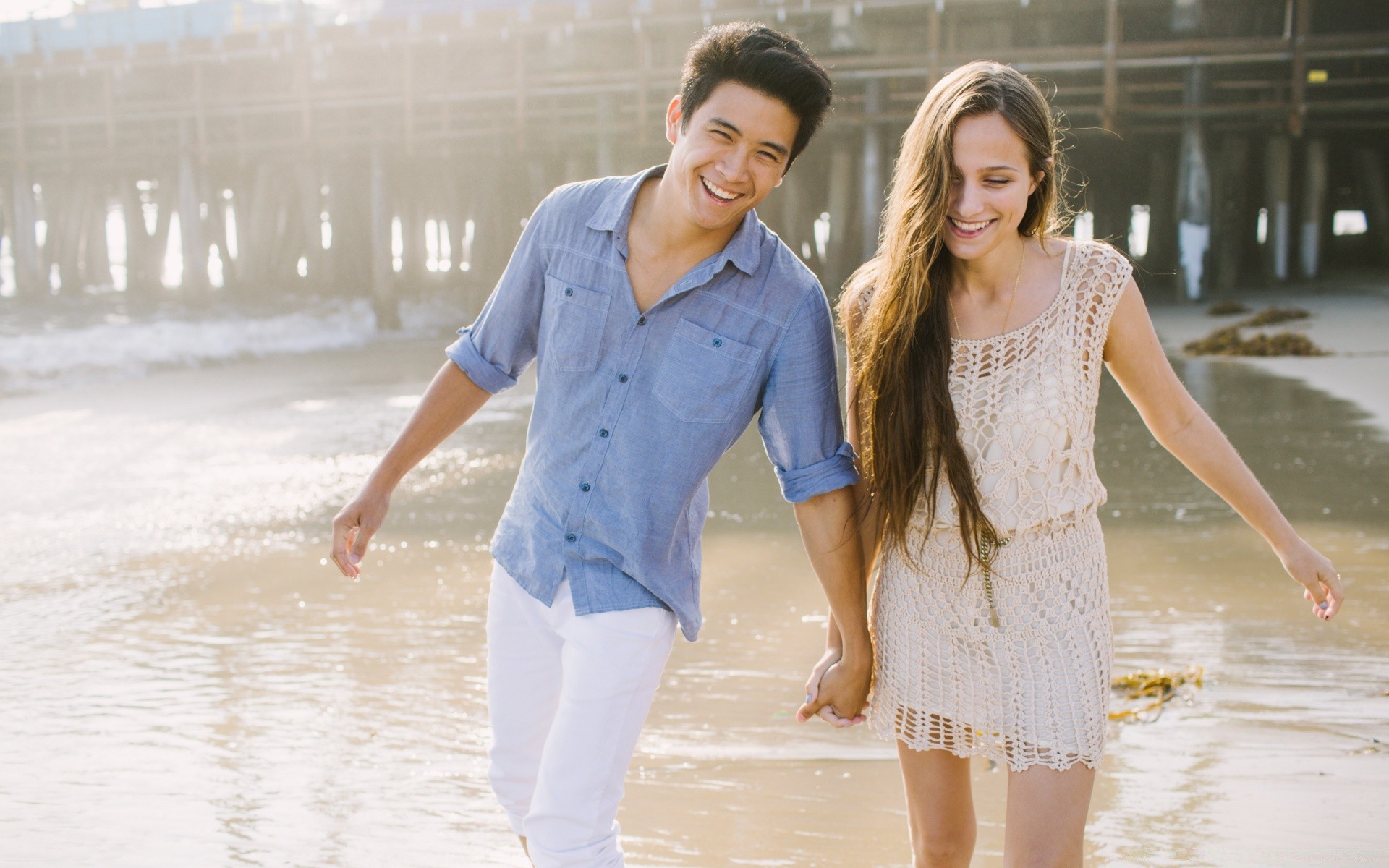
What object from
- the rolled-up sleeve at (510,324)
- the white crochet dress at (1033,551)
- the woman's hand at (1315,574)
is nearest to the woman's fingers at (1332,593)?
the woman's hand at (1315,574)

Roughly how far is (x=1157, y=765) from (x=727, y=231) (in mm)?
1890

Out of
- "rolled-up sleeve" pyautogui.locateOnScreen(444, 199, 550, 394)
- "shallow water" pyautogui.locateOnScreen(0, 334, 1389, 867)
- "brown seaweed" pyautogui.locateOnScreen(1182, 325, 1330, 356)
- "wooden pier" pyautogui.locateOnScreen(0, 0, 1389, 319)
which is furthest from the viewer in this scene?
"wooden pier" pyautogui.locateOnScreen(0, 0, 1389, 319)

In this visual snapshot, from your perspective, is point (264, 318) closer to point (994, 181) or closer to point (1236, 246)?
point (1236, 246)

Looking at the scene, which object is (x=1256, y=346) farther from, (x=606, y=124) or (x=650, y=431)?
(x=650, y=431)

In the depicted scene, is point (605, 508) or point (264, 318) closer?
→ point (605, 508)

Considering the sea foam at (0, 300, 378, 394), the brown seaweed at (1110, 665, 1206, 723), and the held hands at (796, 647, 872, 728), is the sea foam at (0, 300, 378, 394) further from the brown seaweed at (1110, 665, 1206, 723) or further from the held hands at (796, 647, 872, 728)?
the held hands at (796, 647, 872, 728)

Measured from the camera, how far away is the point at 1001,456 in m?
1.92

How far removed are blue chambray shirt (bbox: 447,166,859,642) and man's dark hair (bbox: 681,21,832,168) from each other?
21 cm

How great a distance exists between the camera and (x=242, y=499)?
6.65 metres

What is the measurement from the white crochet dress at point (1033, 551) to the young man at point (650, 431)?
178mm

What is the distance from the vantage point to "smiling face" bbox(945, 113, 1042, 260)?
1915 millimetres

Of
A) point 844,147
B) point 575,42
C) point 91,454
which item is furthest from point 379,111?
point 91,454

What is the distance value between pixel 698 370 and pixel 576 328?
23 cm

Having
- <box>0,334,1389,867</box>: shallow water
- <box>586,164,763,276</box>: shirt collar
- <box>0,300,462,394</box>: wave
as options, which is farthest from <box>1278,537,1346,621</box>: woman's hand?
<box>0,300,462,394</box>: wave
